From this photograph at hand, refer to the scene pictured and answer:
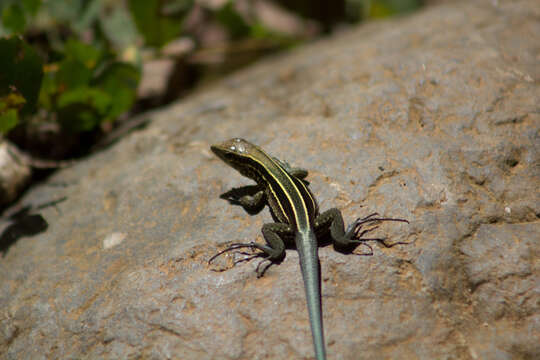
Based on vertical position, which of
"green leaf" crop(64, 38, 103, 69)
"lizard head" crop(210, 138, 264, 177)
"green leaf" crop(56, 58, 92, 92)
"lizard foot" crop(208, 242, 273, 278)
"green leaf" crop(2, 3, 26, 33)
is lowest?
"lizard foot" crop(208, 242, 273, 278)

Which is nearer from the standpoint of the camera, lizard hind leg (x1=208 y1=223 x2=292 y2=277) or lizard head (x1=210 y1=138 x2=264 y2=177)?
lizard hind leg (x1=208 y1=223 x2=292 y2=277)

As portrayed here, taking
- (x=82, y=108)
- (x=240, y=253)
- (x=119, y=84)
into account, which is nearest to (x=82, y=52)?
(x=119, y=84)

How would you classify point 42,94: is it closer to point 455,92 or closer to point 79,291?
point 79,291

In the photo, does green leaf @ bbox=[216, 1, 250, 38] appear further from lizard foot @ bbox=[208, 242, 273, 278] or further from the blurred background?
lizard foot @ bbox=[208, 242, 273, 278]

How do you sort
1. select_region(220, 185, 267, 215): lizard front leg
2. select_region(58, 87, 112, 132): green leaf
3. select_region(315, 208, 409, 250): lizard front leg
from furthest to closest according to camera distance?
1. select_region(58, 87, 112, 132): green leaf
2. select_region(220, 185, 267, 215): lizard front leg
3. select_region(315, 208, 409, 250): lizard front leg

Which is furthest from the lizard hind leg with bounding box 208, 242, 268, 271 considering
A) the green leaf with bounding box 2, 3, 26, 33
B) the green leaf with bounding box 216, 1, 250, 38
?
the green leaf with bounding box 216, 1, 250, 38

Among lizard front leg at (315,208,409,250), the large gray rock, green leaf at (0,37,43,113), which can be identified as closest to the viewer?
the large gray rock

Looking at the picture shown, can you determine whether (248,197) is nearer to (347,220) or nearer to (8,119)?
(347,220)

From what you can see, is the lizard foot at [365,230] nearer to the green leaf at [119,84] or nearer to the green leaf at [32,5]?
the green leaf at [119,84]
